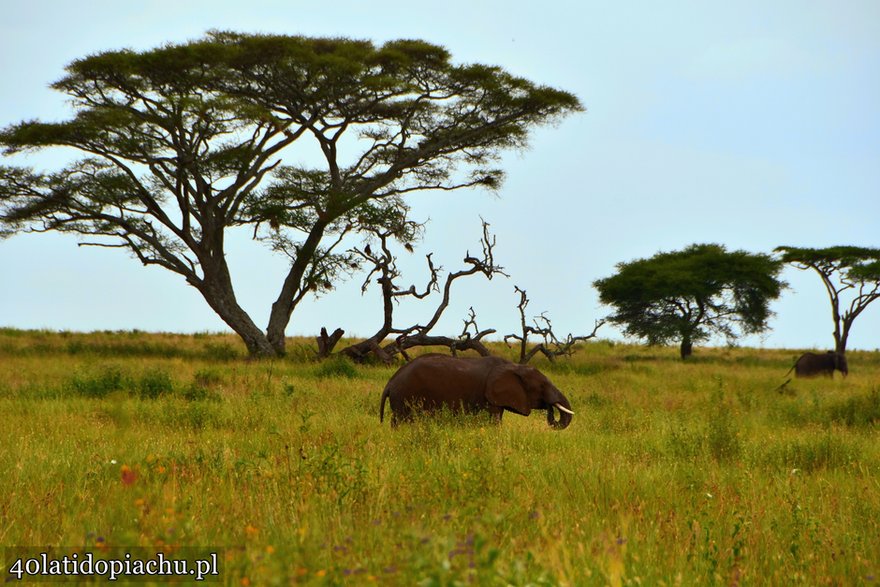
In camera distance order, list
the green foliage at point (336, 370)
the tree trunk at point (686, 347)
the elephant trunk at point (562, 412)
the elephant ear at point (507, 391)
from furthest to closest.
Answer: the tree trunk at point (686, 347) < the green foliage at point (336, 370) < the elephant trunk at point (562, 412) < the elephant ear at point (507, 391)

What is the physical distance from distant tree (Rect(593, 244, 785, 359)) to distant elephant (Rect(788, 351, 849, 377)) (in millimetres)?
8297

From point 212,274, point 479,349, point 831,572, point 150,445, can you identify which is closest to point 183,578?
point 831,572

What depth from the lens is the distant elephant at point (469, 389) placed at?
386 inches

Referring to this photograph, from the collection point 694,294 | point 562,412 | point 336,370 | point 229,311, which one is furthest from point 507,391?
point 694,294

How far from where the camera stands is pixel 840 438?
923 centimetres

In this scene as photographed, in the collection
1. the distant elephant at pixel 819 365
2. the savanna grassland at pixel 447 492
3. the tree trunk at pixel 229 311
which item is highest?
the tree trunk at pixel 229 311

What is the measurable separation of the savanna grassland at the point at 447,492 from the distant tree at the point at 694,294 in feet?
75.1

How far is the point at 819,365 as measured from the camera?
26.3 meters

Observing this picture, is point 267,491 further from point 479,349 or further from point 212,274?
point 212,274

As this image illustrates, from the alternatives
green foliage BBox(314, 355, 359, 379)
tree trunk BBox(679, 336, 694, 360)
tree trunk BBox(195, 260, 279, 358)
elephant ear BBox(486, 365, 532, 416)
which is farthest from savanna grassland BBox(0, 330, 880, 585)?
tree trunk BBox(679, 336, 694, 360)

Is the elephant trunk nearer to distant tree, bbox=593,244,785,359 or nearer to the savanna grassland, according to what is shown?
the savanna grassland

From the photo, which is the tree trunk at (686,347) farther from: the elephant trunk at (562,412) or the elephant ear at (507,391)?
the elephant ear at (507,391)

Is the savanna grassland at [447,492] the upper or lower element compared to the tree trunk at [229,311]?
lower

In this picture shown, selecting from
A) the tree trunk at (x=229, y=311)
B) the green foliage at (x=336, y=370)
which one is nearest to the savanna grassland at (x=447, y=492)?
the green foliage at (x=336, y=370)
